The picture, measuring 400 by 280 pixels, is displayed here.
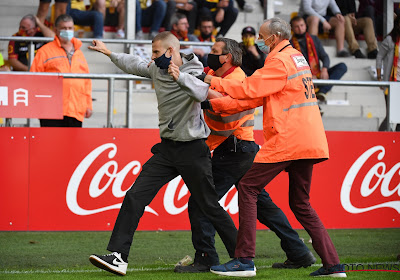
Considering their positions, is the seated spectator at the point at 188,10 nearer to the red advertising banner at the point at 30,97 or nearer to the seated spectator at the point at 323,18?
the seated spectator at the point at 323,18

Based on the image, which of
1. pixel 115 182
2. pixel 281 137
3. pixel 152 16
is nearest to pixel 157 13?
pixel 152 16

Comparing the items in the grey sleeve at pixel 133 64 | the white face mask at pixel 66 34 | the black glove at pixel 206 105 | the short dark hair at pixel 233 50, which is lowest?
the black glove at pixel 206 105

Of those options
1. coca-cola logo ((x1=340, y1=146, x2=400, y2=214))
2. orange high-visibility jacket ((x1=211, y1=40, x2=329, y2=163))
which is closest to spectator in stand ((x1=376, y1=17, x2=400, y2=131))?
coca-cola logo ((x1=340, y1=146, x2=400, y2=214))

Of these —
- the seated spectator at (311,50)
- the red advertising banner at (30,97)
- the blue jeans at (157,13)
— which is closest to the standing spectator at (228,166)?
the red advertising banner at (30,97)

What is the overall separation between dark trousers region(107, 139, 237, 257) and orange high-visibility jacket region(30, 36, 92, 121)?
3.36 m

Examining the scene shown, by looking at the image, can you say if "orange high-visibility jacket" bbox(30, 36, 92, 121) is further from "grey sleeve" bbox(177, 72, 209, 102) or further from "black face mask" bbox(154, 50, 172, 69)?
"grey sleeve" bbox(177, 72, 209, 102)

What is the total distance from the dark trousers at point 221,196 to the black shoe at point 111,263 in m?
0.78

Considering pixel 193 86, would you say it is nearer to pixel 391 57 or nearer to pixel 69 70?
pixel 69 70

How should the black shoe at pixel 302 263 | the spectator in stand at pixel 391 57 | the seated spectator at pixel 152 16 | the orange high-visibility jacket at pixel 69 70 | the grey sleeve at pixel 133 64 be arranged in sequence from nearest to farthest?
the grey sleeve at pixel 133 64 → the black shoe at pixel 302 263 → the orange high-visibility jacket at pixel 69 70 → the spectator in stand at pixel 391 57 → the seated spectator at pixel 152 16

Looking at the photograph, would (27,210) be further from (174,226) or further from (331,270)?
(331,270)

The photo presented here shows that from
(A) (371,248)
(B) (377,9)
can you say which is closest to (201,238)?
(A) (371,248)

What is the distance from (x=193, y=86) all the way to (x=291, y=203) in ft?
4.15

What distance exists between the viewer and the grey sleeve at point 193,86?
19.0 ft

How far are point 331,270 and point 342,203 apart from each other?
3.61 m
